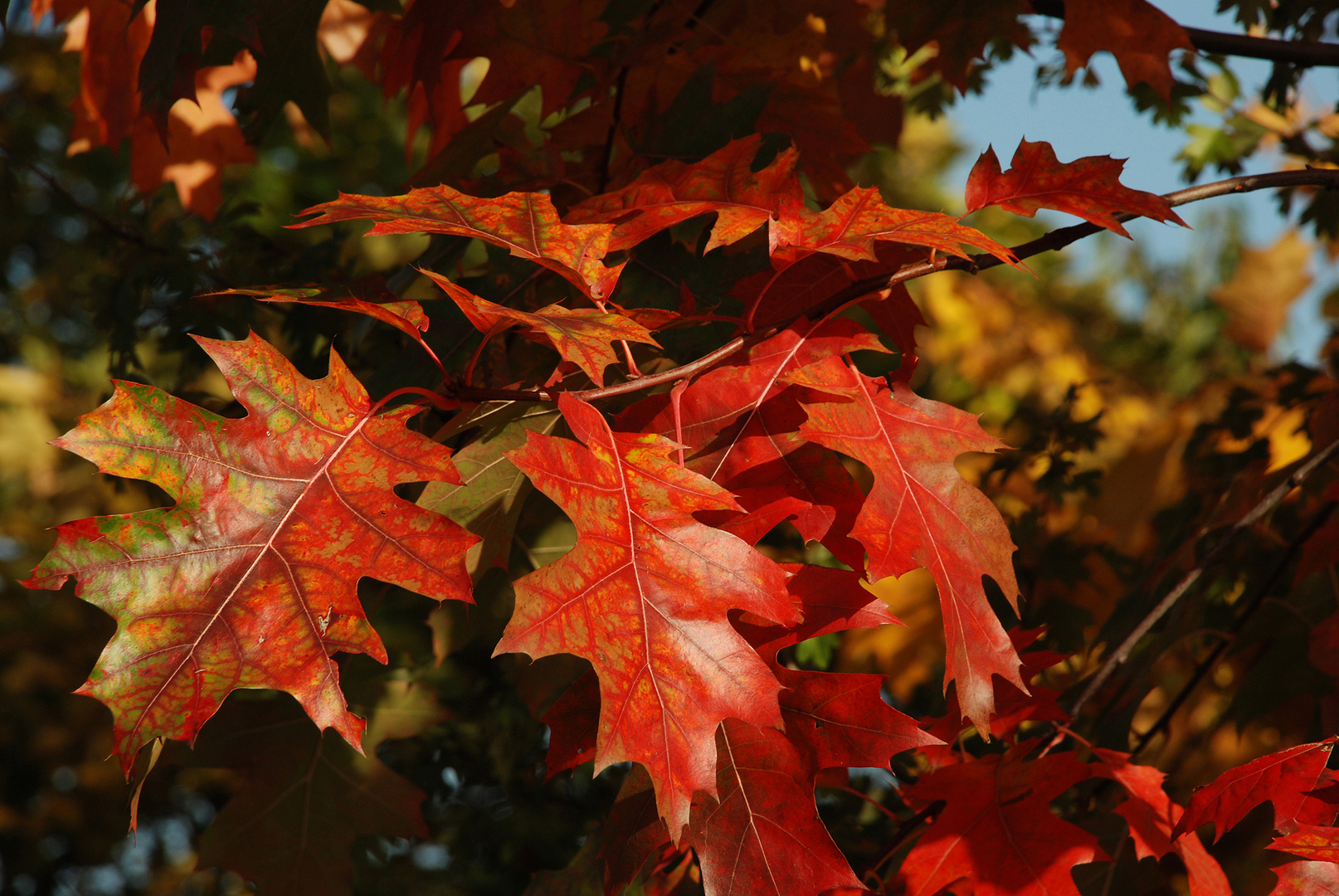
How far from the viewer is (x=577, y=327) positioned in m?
0.73

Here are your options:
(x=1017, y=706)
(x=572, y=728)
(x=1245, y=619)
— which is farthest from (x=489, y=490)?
(x=1245, y=619)

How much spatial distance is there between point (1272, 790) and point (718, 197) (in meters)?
0.67

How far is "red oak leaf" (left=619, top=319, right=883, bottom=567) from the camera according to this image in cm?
81

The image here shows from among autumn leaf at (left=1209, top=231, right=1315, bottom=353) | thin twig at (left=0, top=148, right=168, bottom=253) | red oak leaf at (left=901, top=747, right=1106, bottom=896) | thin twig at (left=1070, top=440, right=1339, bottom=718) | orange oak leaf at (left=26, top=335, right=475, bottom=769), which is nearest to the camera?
orange oak leaf at (left=26, top=335, right=475, bottom=769)

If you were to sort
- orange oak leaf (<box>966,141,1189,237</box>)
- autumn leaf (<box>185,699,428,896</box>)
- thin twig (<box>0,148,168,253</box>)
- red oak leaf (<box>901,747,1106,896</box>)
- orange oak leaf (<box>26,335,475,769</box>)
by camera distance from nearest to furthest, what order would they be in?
orange oak leaf (<box>26,335,475,769</box>) → orange oak leaf (<box>966,141,1189,237</box>) → red oak leaf (<box>901,747,1106,896</box>) → autumn leaf (<box>185,699,428,896</box>) → thin twig (<box>0,148,168,253</box>)

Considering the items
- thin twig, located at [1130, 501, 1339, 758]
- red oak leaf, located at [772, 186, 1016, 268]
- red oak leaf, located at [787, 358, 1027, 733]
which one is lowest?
thin twig, located at [1130, 501, 1339, 758]

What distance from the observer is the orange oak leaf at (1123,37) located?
123 cm

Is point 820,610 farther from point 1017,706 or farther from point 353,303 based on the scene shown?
point 353,303

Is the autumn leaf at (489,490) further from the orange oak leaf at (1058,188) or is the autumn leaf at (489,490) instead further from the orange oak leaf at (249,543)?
the orange oak leaf at (1058,188)

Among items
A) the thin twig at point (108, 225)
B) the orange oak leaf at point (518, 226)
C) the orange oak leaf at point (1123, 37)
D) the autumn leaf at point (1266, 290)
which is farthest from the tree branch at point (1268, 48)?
the autumn leaf at point (1266, 290)

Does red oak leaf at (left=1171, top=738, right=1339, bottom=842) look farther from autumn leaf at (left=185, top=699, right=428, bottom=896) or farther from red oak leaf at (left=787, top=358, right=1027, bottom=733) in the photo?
autumn leaf at (left=185, top=699, right=428, bottom=896)

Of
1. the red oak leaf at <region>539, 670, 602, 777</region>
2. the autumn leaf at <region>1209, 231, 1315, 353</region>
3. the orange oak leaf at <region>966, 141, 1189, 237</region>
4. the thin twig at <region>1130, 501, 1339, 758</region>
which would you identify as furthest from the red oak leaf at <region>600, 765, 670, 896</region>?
the autumn leaf at <region>1209, 231, 1315, 353</region>

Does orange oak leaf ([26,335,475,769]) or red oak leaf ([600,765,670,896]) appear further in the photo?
red oak leaf ([600,765,670,896])

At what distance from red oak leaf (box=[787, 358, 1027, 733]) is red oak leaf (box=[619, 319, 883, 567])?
0.02 meters
